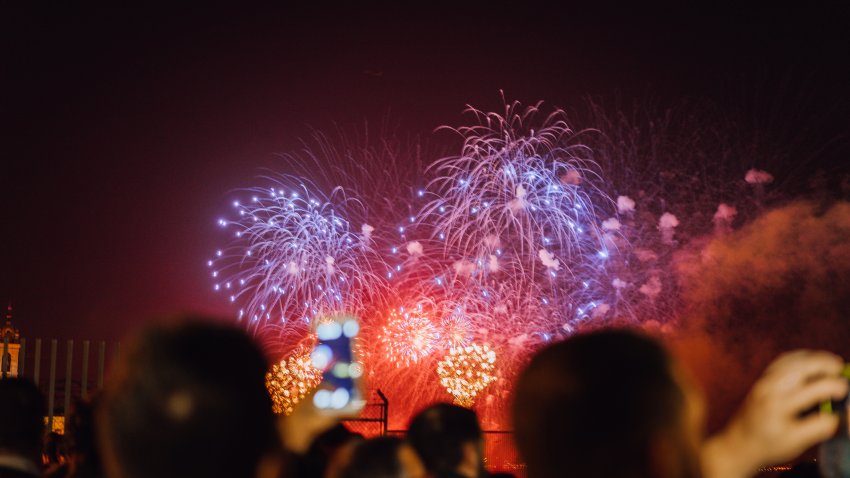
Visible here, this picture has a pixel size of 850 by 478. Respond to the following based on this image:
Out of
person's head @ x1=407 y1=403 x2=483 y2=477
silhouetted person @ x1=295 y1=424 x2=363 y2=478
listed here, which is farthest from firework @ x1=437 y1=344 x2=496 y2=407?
person's head @ x1=407 y1=403 x2=483 y2=477

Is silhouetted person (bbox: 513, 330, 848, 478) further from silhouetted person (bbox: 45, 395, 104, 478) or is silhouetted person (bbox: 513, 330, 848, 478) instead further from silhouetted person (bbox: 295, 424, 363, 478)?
silhouetted person (bbox: 45, 395, 104, 478)

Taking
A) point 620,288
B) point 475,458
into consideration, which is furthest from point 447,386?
point 475,458

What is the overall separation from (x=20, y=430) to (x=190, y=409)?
2725mm

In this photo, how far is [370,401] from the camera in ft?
52.1

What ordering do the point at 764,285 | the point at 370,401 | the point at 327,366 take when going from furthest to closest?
the point at 764,285
the point at 370,401
the point at 327,366

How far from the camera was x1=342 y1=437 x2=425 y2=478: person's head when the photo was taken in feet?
11.1

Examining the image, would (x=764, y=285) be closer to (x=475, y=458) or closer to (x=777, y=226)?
(x=777, y=226)

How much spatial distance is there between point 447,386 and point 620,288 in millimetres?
5497

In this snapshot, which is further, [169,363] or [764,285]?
[764,285]

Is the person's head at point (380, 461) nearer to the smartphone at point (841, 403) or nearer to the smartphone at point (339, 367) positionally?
the smartphone at point (339, 367)

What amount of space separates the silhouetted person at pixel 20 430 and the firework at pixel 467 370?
20.1 m

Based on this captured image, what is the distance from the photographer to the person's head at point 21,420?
3949mm

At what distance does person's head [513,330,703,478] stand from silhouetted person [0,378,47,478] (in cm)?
294

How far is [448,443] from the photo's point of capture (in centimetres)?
450
